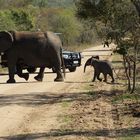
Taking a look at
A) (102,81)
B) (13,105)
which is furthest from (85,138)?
(102,81)

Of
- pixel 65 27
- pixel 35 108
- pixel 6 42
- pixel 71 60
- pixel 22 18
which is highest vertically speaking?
pixel 6 42

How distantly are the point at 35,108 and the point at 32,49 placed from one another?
9.61 m

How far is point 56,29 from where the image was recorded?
85.8 meters

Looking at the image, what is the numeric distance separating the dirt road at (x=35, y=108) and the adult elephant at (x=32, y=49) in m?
1.46

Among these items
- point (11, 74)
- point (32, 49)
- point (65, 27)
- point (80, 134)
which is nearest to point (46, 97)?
point (11, 74)

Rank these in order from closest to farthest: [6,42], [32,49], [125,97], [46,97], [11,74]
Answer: [125,97] < [46,97] < [11,74] < [6,42] < [32,49]

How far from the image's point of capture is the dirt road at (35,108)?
1270 centimetres

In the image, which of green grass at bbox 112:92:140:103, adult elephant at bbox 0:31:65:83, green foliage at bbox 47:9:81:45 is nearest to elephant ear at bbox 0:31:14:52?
adult elephant at bbox 0:31:65:83

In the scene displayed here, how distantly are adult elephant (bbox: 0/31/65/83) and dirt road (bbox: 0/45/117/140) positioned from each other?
146 cm

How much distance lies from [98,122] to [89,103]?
3906mm

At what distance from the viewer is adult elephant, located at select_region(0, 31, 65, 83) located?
85.1 feet

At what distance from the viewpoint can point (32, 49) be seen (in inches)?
1033

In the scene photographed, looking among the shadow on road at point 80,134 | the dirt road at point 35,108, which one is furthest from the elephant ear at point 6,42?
the shadow on road at point 80,134

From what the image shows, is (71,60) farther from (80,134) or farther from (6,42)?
(80,134)
